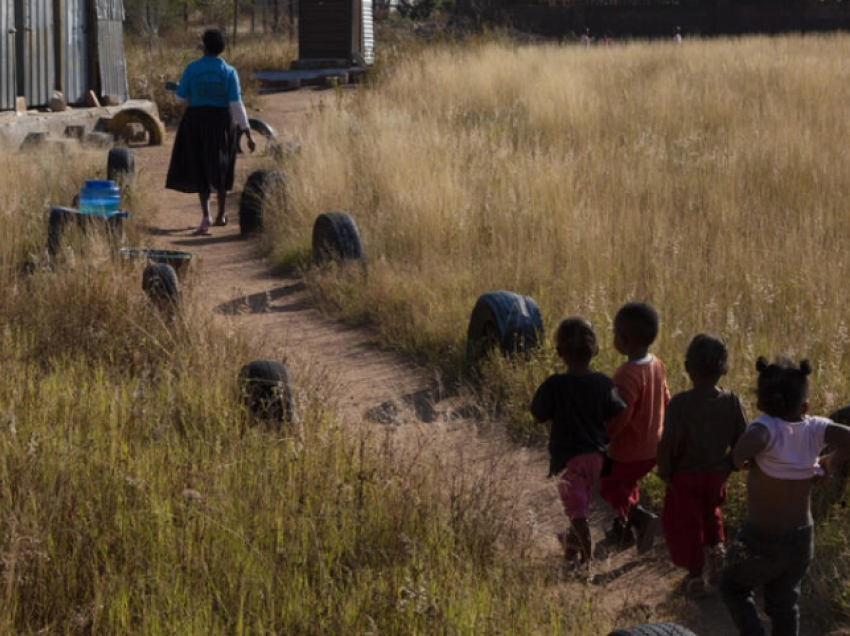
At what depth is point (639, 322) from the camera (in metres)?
4.52

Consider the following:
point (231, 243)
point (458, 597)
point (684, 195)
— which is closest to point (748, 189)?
point (684, 195)

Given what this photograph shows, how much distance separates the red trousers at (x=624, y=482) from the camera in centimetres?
465

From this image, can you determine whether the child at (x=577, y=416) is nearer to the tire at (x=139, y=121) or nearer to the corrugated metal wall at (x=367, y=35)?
the tire at (x=139, y=121)

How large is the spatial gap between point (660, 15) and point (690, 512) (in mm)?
38152

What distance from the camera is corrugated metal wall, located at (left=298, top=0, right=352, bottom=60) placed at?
27078 mm

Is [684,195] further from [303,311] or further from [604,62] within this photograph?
[604,62]

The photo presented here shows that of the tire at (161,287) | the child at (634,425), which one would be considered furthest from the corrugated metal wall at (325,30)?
the child at (634,425)

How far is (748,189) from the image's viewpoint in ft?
32.1

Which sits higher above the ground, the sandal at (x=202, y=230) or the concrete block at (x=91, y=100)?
the concrete block at (x=91, y=100)

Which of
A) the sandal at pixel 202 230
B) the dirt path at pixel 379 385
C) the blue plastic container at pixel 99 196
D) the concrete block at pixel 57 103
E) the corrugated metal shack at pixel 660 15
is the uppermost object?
the corrugated metal shack at pixel 660 15

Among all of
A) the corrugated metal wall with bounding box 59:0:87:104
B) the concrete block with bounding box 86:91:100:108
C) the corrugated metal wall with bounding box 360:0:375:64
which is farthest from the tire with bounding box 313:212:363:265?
the corrugated metal wall with bounding box 360:0:375:64

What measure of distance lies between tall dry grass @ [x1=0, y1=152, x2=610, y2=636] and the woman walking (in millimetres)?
5257

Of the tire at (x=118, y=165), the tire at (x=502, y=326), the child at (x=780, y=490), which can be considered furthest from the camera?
the tire at (x=118, y=165)

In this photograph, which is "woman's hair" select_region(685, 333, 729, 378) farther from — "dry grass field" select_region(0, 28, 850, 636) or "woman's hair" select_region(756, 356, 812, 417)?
"dry grass field" select_region(0, 28, 850, 636)
